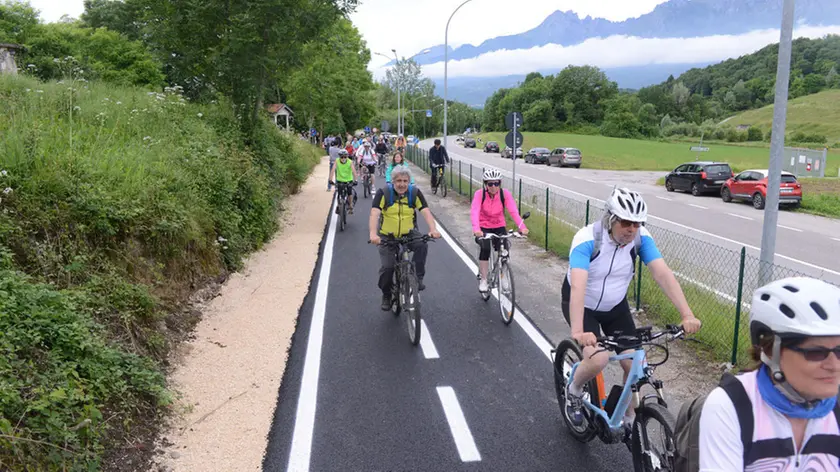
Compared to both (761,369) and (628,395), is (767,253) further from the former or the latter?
(761,369)

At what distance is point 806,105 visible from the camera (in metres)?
118

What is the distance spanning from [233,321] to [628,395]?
16.6 ft

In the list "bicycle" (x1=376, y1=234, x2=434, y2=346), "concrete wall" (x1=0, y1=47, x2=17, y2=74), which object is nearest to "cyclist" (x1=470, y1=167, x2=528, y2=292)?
"bicycle" (x1=376, y1=234, x2=434, y2=346)

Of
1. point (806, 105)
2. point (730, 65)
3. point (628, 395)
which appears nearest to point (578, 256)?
point (628, 395)

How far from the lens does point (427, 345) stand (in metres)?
6.61

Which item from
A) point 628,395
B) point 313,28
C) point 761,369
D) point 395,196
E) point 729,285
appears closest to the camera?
point 761,369

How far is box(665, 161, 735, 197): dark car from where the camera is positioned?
27312 mm

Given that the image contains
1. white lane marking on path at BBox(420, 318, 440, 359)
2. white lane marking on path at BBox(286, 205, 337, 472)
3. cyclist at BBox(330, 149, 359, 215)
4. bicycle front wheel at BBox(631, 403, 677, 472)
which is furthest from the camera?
cyclist at BBox(330, 149, 359, 215)

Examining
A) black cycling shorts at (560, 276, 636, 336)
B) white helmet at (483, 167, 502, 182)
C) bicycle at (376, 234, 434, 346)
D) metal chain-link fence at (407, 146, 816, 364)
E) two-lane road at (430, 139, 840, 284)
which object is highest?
white helmet at (483, 167, 502, 182)

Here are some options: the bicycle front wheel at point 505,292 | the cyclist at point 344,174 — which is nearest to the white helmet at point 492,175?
the bicycle front wheel at point 505,292

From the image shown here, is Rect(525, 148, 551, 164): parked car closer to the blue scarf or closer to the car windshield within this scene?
the car windshield

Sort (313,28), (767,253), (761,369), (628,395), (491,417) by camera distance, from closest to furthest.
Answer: (761,369)
(628,395)
(491,417)
(767,253)
(313,28)

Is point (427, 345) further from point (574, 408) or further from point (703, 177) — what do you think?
point (703, 177)

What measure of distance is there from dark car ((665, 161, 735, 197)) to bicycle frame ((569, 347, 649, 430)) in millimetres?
26485
